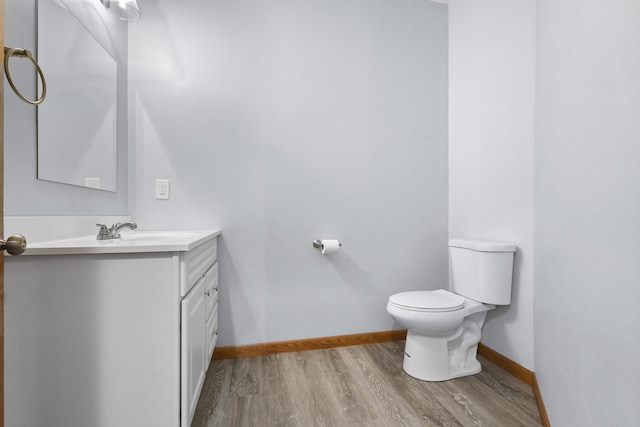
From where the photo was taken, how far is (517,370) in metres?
1.59

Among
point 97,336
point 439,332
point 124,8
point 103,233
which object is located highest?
point 124,8

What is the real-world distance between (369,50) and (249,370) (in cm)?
211

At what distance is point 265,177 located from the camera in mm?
1841

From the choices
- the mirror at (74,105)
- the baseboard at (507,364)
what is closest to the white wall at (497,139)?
the baseboard at (507,364)

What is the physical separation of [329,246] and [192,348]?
37.0 inches

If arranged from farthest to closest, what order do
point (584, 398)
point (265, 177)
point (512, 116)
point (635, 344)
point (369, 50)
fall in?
point (369, 50), point (265, 177), point (512, 116), point (584, 398), point (635, 344)

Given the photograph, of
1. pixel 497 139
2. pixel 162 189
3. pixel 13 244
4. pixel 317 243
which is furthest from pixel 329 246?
pixel 13 244

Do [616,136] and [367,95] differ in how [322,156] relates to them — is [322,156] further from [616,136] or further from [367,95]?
[616,136]

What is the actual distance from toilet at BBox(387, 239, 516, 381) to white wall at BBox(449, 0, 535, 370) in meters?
0.11

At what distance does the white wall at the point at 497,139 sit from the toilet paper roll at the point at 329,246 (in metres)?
0.88

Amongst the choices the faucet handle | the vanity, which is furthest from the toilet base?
the faucet handle

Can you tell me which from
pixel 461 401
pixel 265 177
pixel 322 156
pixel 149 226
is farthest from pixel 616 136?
pixel 149 226

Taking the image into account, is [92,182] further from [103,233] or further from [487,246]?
[487,246]

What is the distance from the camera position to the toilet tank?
1.58m
